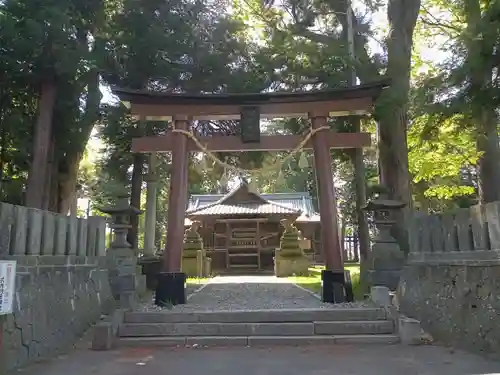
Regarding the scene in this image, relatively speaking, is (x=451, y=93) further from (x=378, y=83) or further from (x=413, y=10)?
(x=413, y=10)

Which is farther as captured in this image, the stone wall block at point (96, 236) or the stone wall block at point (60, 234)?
the stone wall block at point (96, 236)

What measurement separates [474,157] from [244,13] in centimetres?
953

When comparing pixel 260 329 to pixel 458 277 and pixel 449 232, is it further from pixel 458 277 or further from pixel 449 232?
pixel 449 232

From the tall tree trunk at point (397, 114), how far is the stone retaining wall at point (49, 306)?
7.46 meters

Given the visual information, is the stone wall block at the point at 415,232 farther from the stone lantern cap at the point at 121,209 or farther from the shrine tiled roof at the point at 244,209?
the shrine tiled roof at the point at 244,209

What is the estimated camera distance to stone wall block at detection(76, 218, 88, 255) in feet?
25.6

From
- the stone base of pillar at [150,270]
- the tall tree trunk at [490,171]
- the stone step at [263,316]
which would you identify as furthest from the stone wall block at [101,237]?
the tall tree trunk at [490,171]

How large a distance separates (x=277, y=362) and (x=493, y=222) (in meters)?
3.25

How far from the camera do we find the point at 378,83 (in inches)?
391

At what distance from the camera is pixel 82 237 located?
7.95 metres

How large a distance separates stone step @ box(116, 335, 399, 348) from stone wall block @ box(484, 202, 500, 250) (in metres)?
2.29

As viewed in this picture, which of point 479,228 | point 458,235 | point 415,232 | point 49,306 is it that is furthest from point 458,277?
point 49,306

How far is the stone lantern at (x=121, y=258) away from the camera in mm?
10445

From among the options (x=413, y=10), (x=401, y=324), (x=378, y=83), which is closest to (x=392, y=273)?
(x=401, y=324)
